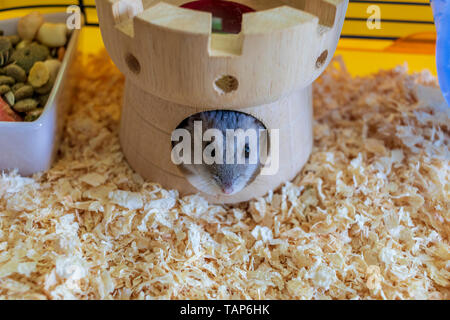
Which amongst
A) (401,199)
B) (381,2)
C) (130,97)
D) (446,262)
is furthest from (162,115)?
(381,2)

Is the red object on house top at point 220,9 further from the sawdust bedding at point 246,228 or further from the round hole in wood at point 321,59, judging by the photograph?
the sawdust bedding at point 246,228

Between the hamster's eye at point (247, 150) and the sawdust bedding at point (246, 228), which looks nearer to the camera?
the sawdust bedding at point (246, 228)

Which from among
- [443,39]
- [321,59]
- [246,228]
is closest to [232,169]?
[246,228]

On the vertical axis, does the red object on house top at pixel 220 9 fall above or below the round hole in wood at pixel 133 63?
above

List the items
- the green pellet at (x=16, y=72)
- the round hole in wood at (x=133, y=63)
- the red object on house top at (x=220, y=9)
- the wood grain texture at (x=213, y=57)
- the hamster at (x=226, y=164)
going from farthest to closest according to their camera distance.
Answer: the green pellet at (x=16, y=72), the red object on house top at (x=220, y=9), the hamster at (x=226, y=164), the round hole in wood at (x=133, y=63), the wood grain texture at (x=213, y=57)

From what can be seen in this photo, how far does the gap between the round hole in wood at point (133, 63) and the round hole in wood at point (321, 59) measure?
47cm

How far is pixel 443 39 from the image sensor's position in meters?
1.39

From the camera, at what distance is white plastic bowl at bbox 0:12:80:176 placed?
1.41 metres

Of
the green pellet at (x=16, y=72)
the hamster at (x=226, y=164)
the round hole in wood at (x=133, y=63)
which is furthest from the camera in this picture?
the green pellet at (x=16, y=72)

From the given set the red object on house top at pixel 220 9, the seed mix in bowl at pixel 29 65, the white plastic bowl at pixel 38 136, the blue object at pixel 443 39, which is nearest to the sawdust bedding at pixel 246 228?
the white plastic bowl at pixel 38 136

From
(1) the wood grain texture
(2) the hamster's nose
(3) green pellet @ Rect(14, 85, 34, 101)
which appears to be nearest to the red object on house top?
(1) the wood grain texture

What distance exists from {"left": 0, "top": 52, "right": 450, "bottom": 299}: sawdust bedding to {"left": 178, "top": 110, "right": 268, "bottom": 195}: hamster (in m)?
0.09

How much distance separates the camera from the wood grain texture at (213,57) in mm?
1054

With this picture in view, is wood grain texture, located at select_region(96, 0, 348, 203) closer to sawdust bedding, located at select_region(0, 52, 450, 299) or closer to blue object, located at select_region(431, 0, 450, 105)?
sawdust bedding, located at select_region(0, 52, 450, 299)
